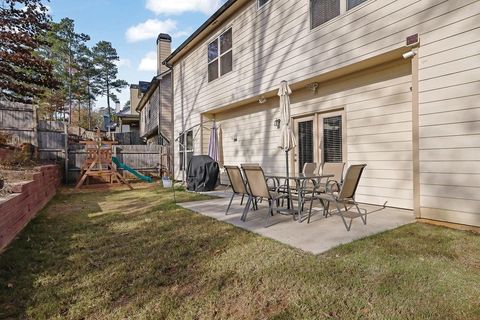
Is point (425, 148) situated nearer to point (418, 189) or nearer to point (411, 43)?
point (418, 189)

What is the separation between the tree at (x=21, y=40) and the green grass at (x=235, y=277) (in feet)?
33.7

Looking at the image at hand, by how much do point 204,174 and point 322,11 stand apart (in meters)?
4.96

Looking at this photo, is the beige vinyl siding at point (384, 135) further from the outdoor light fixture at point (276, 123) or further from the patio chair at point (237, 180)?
the patio chair at point (237, 180)

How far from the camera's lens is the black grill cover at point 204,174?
8.02 m

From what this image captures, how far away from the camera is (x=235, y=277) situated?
243 cm

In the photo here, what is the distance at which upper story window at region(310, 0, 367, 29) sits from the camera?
5.00 meters

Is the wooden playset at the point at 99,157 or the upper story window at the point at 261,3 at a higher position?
the upper story window at the point at 261,3

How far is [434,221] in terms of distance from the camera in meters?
3.82

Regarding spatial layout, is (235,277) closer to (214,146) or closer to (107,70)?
(214,146)

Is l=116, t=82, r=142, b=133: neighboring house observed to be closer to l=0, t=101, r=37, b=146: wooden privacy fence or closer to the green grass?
l=0, t=101, r=37, b=146: wooden privacy fence

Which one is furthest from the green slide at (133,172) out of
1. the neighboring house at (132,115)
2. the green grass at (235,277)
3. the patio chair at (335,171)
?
the neighboring house at (132,115)

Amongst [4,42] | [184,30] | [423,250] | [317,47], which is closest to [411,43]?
[317,47]

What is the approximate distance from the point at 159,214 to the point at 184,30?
14355 millimetres

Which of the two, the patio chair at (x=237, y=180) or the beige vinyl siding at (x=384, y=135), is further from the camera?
the beige vinyl siding at (x=384, y=135)
